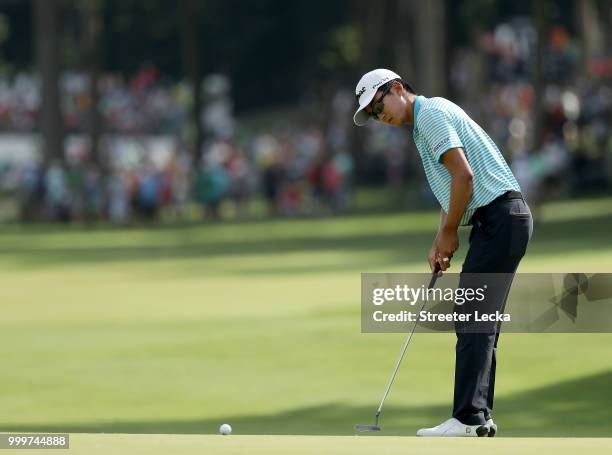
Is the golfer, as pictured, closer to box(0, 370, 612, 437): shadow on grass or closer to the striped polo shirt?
the striped polo shirt

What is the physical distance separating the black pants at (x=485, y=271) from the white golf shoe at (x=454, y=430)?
5 centimetres

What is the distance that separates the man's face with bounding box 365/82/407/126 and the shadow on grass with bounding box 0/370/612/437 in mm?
2779

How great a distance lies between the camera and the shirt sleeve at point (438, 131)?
9.48 m

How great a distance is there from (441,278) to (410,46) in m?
68.1

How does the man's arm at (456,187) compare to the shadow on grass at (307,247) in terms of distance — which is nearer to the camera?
the man's arm at (456,187)

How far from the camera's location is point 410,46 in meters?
77.4

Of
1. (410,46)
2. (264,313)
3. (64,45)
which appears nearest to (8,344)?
(264,313)

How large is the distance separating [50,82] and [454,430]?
49.8m

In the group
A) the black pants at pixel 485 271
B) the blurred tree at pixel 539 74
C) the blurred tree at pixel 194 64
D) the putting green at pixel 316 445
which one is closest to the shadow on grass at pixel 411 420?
the black pants at pixel 485 271

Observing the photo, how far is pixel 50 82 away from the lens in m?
58.3

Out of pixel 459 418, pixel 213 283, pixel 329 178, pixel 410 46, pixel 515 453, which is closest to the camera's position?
pixel 515 453

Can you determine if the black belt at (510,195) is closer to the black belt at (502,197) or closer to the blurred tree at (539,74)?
the black belt at (502,197)

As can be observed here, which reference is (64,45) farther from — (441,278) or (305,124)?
(441,278)

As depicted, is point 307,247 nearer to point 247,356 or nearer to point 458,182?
point 247,356
